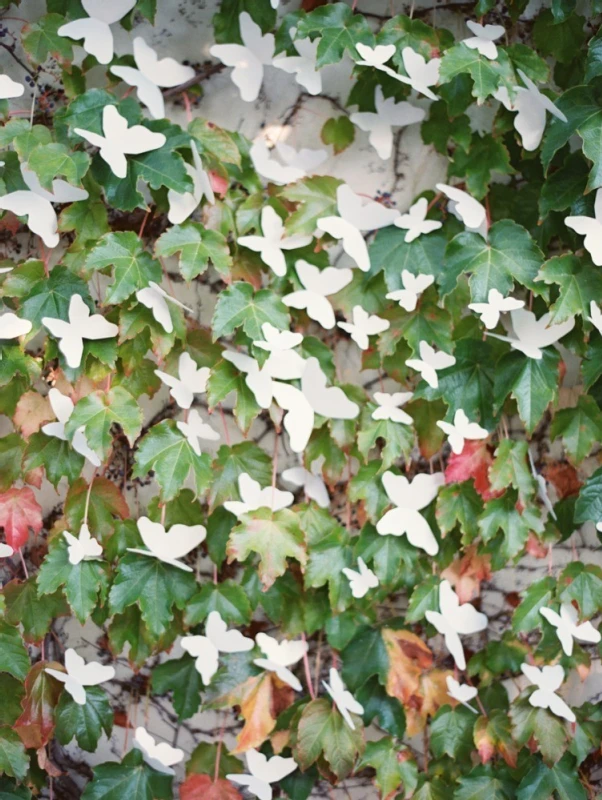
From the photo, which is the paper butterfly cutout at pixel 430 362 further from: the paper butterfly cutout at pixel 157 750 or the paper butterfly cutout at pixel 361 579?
the paper butterfly cutout at pixel 157 750

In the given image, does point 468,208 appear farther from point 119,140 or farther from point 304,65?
point 119,140

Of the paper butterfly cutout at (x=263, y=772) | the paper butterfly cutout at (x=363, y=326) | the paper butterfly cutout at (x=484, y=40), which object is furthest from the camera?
the paper butterfly cutout at (x=263, y=772)

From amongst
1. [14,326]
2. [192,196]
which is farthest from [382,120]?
[14,326]

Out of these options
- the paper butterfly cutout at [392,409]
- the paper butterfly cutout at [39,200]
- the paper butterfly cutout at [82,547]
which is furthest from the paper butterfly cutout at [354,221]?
the paper butterfly cutout at [82,547]

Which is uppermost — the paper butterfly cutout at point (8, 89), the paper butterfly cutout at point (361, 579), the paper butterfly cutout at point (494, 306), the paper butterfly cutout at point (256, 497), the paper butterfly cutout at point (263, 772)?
the paper butterfly cutout at point (8, 89)

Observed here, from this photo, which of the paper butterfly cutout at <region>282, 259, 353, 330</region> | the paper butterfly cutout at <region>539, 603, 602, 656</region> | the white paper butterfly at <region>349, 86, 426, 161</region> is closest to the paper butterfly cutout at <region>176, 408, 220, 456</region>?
the paper butterfly cutout at <region>282, 259, 353, 330</region>

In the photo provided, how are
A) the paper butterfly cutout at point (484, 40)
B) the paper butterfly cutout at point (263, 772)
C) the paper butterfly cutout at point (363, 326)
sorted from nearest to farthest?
the paper butterfly cutout at point (484, 40)
the paper butterfly cutout at point (363, 326)
the paper butterfly cutout at point (263, 772)
